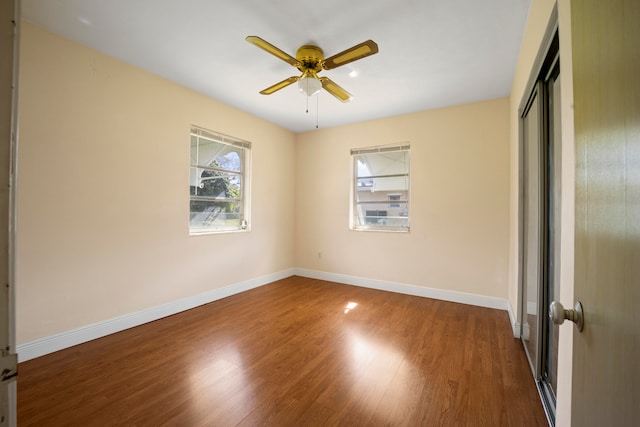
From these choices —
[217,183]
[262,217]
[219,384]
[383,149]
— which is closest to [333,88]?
[383,149]

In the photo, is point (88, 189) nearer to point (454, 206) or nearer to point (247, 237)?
point (247, 237)

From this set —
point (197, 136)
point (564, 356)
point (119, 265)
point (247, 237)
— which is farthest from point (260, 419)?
point (197, 136)

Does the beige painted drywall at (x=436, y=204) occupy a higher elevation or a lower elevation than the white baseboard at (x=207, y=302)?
higher

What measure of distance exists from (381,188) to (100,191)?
3.52 metres

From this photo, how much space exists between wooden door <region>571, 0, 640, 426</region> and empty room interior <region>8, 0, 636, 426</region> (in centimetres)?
53

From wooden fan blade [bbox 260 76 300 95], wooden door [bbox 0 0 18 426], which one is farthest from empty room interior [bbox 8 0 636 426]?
wooden door [bbox 0 0 18 426]

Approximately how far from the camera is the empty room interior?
65.7 inches

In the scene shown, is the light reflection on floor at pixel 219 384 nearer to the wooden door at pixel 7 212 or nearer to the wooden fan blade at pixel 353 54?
the wooden door at pixel 7 212

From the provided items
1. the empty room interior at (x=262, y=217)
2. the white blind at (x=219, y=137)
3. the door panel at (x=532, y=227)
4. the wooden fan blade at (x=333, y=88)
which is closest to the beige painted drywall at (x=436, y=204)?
the empty room interior at (x=262, y=217)

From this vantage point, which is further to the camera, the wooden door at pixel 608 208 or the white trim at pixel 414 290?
the white trim at pixel 414 290

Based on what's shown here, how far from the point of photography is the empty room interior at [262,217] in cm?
167

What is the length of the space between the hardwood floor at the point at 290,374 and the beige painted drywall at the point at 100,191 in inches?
17.2

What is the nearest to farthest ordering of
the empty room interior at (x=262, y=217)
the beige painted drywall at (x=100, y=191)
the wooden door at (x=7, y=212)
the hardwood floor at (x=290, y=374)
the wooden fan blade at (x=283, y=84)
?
the wooden door at (x=7, y=212) < the hardwood floor at (x=290, y=374) < the empty room interior at (x=262, y=217) < the beige painted drywall at (x=100, y=191) < the wooden fan blade at (x=283, y=84)

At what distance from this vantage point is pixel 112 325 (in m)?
2.55
